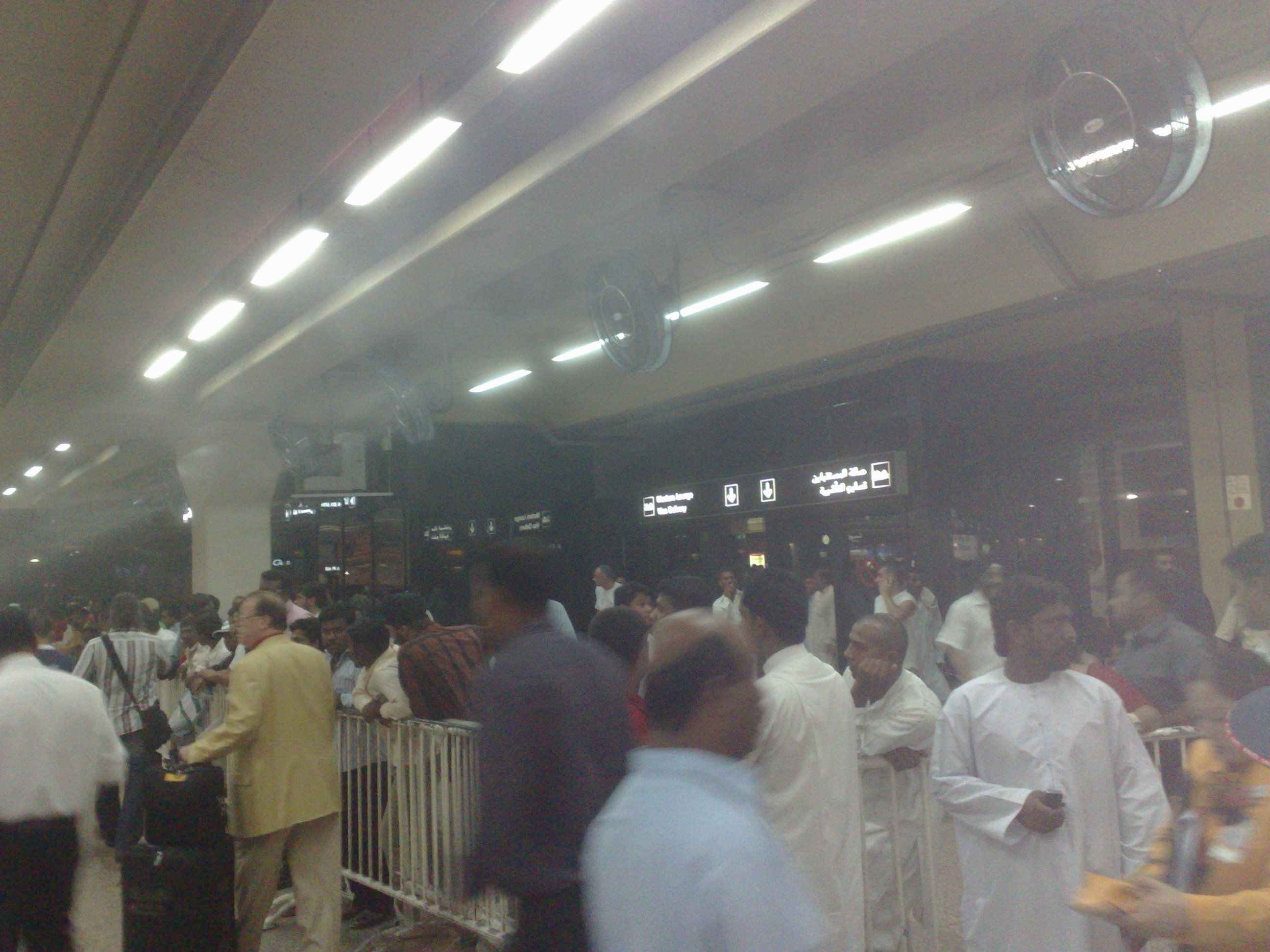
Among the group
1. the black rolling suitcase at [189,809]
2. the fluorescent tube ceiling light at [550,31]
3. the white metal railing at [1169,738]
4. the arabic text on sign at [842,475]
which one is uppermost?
the fluorescent tube ceiling light at [550,31]

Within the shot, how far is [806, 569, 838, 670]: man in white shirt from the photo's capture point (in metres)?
10.9

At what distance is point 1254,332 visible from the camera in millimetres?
8062

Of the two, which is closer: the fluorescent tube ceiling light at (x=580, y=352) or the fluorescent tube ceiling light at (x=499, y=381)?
the fluorescent tube ceiling light at (x=580, y=352)

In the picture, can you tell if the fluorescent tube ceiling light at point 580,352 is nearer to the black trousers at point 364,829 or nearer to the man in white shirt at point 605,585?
the man in white shirt at point 605,585

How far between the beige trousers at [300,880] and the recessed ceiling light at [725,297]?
518cm

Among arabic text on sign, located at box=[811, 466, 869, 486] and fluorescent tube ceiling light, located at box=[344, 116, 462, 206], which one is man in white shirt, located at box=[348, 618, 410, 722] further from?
arabic text on sign, located at box=[811, 466, 869, 486]

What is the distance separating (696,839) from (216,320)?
753 cm

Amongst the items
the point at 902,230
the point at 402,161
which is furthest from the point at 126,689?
the point at 902,230

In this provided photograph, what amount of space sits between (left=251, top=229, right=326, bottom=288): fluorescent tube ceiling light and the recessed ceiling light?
10.2ft

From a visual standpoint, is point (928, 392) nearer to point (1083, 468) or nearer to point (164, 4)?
point (1083, 468)

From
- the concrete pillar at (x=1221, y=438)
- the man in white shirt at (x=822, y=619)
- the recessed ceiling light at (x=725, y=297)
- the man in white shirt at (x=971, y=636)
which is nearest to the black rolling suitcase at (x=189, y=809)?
the man in white shirt at (x=971, y=636)

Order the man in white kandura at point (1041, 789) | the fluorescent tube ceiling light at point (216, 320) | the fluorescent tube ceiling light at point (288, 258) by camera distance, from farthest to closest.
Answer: the fluorescent tube ceiling light at point (216, 320) < the fluorescent tube ceiling light at point (288, 258) < the man in white kandura at point (1041, 789)

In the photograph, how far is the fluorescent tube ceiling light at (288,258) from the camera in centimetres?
619

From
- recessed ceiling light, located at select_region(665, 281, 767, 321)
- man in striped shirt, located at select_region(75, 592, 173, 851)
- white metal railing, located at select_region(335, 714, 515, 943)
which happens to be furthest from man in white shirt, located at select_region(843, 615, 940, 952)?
recessed ceiling light, located at select_region(665, 281, 767, 321)
